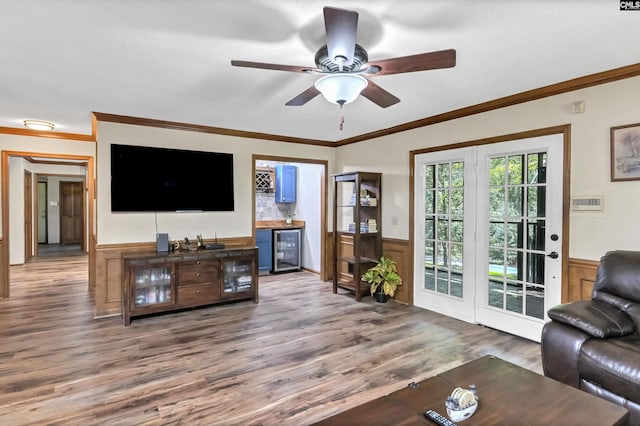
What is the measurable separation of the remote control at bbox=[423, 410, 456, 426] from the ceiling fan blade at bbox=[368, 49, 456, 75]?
5.75ft

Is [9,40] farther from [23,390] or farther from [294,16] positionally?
[23,390]

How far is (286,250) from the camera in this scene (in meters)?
6.77

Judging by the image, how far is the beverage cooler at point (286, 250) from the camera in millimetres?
6621

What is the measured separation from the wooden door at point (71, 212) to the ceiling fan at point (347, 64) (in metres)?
11.3

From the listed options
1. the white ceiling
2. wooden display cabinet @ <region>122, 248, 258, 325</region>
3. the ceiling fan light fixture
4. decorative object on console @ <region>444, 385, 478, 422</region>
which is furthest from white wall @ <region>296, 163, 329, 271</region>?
decorative object on console @ <region>444, 385, 478, 422</region>

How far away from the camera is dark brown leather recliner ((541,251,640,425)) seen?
188 cm

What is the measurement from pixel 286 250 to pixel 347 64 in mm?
5023

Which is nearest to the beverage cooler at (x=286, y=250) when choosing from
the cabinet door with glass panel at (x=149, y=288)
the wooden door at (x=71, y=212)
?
the cabinet door with glass panel at (x=149, y=288)

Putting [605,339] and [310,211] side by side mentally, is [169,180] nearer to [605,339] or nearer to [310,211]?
[310,211]

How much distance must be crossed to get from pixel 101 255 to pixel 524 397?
14.1ft

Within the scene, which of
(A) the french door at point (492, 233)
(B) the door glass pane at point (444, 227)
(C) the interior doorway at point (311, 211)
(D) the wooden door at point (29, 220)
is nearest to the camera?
(A) the french door at point (492, 233)

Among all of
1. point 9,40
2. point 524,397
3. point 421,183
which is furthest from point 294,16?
point 421,183

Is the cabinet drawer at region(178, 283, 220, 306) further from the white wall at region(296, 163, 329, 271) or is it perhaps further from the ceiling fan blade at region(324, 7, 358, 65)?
the ceiling fan blade at region(324, 7, 358, 65)

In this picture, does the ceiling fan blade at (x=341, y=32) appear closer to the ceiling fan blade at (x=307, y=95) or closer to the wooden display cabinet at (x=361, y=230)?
the ceiling fan blade at (x=307, y=95)
